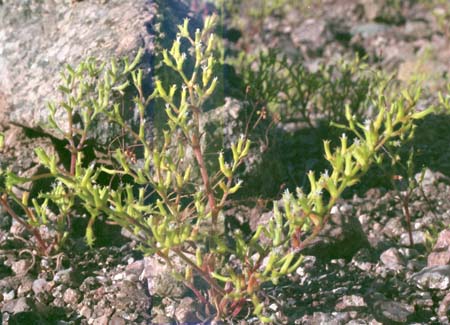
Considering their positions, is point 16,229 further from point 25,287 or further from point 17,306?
point 17,306

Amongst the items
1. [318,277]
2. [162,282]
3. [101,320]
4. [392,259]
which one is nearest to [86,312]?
[101,320]

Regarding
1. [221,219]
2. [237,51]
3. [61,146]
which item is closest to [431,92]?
[237,51]

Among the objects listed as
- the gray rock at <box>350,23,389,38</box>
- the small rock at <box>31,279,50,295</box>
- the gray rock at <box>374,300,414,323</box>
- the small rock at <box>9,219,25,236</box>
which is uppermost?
the small rock at <box>9,219,25,236</box>

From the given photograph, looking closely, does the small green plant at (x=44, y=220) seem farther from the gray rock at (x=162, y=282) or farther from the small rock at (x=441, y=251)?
the small rock at (x=441, y=251)

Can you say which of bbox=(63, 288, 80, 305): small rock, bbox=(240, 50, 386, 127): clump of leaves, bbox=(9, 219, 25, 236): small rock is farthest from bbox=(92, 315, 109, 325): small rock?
bbox=(240, 50, 386, 127): clump of leaves

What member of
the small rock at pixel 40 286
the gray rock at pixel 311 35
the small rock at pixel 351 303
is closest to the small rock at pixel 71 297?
the small rock at pixel 40 286

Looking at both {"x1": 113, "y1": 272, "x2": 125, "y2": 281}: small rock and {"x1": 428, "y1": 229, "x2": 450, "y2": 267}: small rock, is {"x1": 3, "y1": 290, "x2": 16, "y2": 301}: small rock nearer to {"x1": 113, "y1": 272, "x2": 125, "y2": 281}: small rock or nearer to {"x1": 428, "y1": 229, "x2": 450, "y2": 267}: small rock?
{"x1": 113, "y1": 272, "x2": 125, "y2": 281}: small rock
